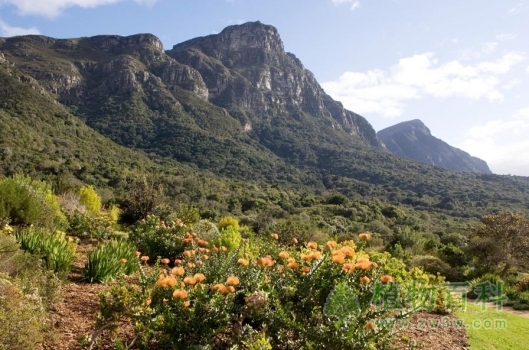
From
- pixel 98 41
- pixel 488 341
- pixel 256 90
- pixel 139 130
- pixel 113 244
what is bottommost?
pixel 488 341

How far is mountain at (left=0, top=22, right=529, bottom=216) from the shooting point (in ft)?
173

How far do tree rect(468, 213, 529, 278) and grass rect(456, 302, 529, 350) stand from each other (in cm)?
882

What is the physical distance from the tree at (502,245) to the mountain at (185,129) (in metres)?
28.8

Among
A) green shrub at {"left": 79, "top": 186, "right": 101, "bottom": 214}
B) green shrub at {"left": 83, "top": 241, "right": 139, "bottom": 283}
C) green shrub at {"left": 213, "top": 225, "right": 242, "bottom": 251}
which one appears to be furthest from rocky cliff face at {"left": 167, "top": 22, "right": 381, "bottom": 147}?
green shrub at {"left": 83, "top": 241, "right": 139, "bottom": 283}

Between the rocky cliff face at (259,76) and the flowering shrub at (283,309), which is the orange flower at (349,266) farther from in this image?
the rocky cliff face at (259,76)

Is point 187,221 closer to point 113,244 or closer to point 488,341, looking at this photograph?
point 113,244

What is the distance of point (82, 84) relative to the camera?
8856cm

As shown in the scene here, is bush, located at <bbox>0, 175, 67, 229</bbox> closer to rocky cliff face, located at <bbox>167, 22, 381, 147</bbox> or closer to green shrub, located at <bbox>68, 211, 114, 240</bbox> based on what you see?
green shrub, located at <bbox>68, 211, 114, 240</bbox>

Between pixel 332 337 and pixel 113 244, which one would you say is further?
pixel 113 244

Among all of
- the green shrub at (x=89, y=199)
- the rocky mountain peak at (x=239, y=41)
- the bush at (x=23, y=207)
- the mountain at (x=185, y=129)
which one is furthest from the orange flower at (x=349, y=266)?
the rocky mountain peak at (x=239, y=41)

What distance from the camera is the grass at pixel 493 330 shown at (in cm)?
462

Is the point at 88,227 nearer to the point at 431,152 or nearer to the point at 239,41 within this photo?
the point at 239,41

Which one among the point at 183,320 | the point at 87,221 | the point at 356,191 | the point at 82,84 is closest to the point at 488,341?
the point at 183,320

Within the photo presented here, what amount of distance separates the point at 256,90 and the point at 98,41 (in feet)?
173
